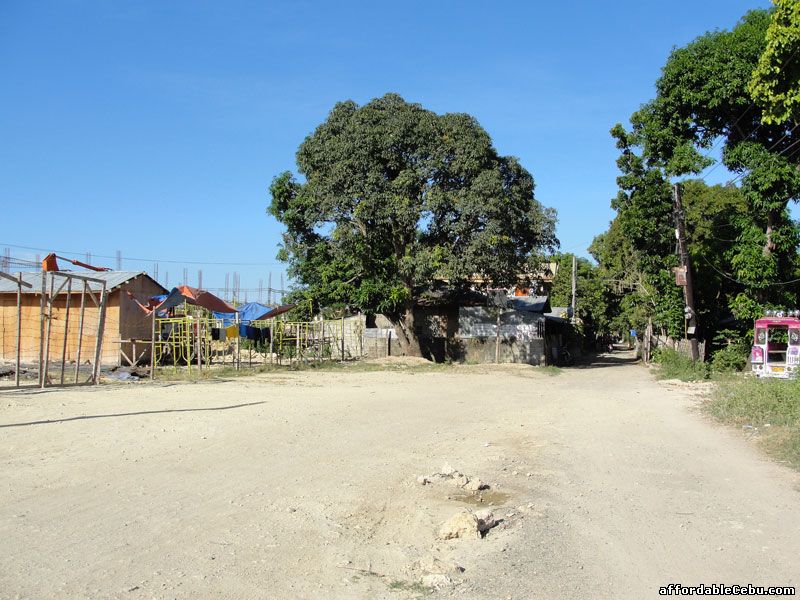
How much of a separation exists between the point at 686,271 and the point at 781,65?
1589 cm

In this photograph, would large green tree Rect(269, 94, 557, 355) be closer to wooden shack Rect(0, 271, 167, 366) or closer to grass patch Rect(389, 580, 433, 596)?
wooden shack Rect(0, 271, 167, 366)

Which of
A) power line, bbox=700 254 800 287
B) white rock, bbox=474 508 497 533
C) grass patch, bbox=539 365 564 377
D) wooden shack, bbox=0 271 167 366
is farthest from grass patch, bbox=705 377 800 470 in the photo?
wooden shack, bbox=0 271 167 366

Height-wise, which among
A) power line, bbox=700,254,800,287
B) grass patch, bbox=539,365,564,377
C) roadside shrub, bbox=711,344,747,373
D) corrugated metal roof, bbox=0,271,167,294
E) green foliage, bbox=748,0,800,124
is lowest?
grass patch, bbox=539,365,564,377

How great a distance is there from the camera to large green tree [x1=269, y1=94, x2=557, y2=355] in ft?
87.8

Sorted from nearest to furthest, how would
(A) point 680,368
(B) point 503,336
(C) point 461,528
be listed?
(C) point 461,528 < (A) point 680,368 < (B) point 503,336

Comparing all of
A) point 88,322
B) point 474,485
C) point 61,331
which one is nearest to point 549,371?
point 88,322

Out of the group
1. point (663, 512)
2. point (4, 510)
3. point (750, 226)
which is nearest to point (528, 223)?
point (750, 226)

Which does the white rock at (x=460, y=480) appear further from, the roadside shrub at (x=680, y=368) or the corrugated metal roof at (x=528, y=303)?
the corrugated metal roof at (x=528, y=303)

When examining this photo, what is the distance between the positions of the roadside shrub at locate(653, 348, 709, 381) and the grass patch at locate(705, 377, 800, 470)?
8.39m

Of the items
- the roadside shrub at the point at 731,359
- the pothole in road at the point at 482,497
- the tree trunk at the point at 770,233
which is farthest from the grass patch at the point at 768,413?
the roadside shrub at the point at 731,359

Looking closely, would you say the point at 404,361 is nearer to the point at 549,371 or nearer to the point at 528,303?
the point at 549,371

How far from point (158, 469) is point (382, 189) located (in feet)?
66.3

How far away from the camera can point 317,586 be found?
5008 millimetres

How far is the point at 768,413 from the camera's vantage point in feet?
42.4
